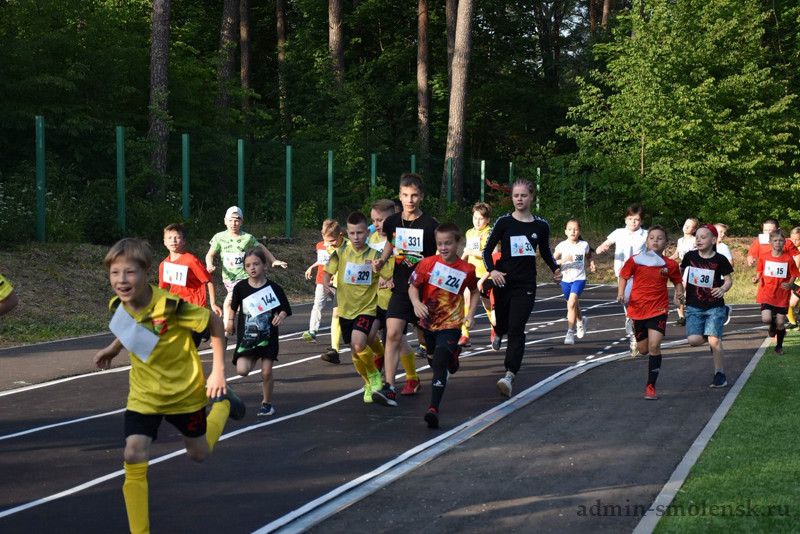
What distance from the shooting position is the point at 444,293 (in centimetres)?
→ 924

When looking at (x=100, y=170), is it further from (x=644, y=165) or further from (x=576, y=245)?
(x=644, y=165)

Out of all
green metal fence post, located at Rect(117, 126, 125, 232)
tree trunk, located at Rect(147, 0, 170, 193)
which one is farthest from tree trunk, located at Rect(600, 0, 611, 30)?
green metal fence post, located at Rect(117, 126, 125, 232)

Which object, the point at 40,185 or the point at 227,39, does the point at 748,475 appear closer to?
the point at 40,185

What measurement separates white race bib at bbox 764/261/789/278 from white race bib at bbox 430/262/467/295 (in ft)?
21.6

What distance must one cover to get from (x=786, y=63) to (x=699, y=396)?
3459 cm

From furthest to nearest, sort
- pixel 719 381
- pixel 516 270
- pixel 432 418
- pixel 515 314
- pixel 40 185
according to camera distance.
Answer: pixel 40 185 < pixel 719 381 < pixel 516 270 < pixel 515 314 < pixel 432 418

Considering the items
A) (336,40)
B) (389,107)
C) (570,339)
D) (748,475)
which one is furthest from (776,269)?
(389,107)

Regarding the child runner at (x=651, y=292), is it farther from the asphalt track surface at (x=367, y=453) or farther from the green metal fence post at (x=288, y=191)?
the green metal fence post at (x=288, y=191)

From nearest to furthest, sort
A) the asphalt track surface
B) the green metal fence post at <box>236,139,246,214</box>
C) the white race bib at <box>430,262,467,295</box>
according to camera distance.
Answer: the asphalt track surface → the white race bib at <box>430,262,467,295</box> → the green metal fence post at <box>236,139,246,214</box>

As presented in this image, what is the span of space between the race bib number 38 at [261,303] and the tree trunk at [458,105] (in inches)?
919

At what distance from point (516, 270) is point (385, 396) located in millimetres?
1954

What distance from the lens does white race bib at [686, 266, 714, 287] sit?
11141 mm

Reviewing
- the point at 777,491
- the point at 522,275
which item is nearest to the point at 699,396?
the point at 522,275

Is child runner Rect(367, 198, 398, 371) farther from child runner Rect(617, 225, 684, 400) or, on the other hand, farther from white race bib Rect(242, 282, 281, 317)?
child runner Rect(617, 225, 684, 400)
